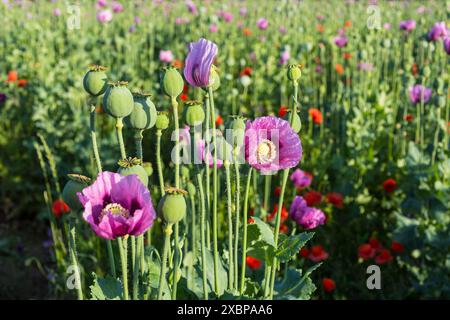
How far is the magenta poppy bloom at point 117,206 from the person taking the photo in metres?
0.76

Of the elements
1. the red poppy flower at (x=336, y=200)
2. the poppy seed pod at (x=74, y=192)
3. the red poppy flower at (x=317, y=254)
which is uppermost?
the poppy seed pod at (x=74, y=192)

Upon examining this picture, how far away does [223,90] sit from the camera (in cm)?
331

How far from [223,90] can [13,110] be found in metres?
1.20

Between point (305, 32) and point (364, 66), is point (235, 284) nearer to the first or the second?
point (364, 66)

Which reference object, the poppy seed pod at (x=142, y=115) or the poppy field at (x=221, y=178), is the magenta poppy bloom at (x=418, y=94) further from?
the poppy seed pod at (x=142, y=115)

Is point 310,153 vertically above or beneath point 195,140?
beneath

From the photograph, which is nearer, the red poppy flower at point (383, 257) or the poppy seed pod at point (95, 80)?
the poppy seed pod at point (95, 80)

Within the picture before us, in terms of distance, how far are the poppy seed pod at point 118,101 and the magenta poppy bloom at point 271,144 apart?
0.75ft

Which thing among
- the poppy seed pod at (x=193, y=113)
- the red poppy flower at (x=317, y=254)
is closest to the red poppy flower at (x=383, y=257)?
the red poppy flower at (x=317, y=254)

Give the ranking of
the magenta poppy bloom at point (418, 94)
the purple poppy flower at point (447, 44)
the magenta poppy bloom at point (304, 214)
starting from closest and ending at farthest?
the magenta poppy bloom at point (304, 214) → the purple poppy flower at point (447, 44) → the magenta poppy bloom at point (418, 94)

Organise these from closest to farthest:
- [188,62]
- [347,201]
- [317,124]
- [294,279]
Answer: [188,62]
[294,279]
[347,201]
[317,124]

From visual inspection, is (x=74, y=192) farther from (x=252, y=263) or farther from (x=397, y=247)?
(x=397, y=247)
